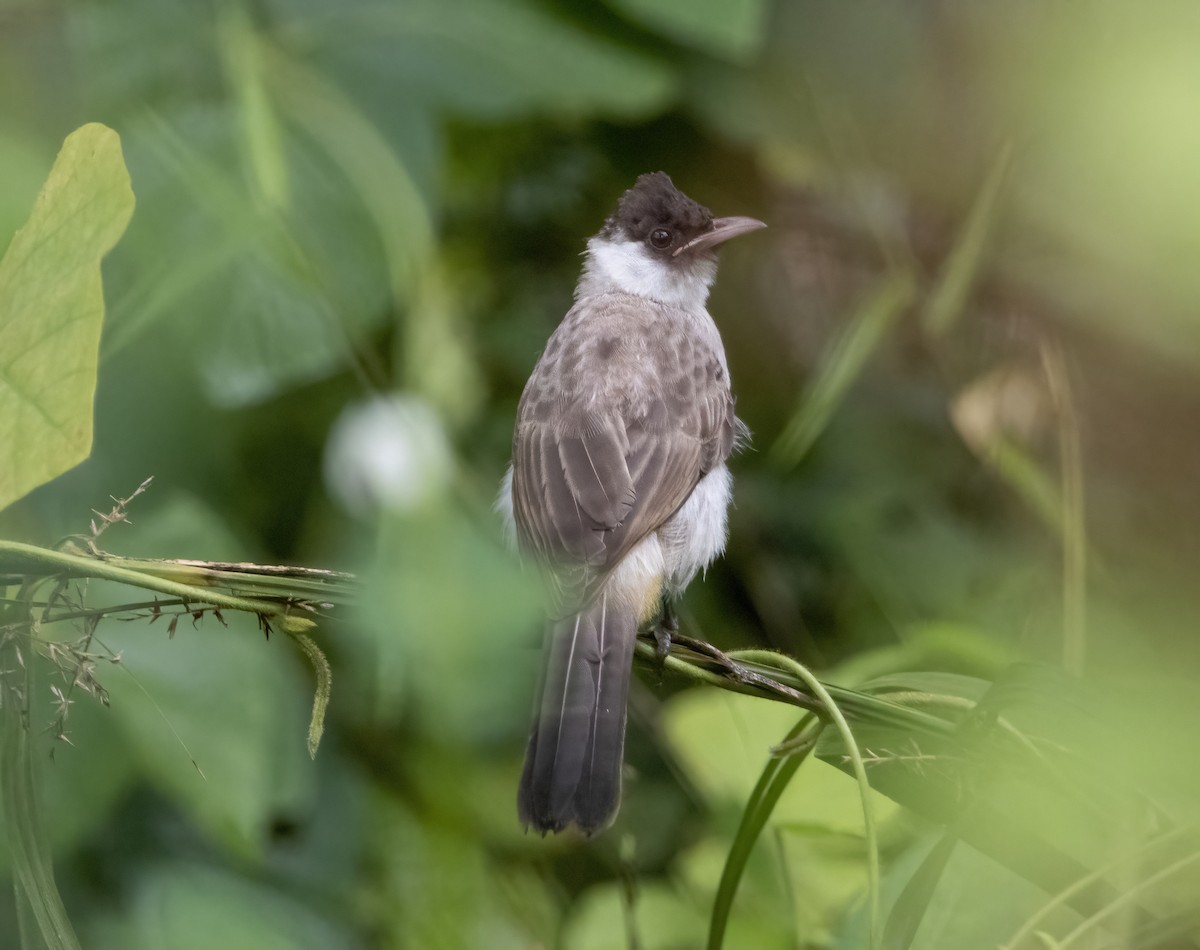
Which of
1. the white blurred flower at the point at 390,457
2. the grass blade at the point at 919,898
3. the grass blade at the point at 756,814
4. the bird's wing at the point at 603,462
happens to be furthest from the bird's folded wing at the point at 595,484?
the grass blade at the point at 919,898

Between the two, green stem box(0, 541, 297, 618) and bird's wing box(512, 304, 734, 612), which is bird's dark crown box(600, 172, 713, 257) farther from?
green stem box(0, 541, 297, 618)

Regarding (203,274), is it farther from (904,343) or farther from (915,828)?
(904,343)

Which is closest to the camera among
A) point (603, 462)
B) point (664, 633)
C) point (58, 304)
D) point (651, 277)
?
point (58, 304)

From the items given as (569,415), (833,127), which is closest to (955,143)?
(833,127)

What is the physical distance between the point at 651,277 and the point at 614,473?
0.53 metres

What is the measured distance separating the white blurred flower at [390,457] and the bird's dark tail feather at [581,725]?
0.26m

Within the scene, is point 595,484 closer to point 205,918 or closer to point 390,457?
point 390,457

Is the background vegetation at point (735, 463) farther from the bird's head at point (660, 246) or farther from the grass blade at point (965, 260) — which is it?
the bird's head at point (660, 246)

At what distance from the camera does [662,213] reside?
1.98m

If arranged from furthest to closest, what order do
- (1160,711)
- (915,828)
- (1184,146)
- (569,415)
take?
(569,415) → (915,828) → (1184,146) → (1160,711)

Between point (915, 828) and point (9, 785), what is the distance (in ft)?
3.15

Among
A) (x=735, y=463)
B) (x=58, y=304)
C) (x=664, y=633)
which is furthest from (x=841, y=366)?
(x=58, y=304)

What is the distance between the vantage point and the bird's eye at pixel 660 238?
2000 mm

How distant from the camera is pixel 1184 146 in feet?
3.25
